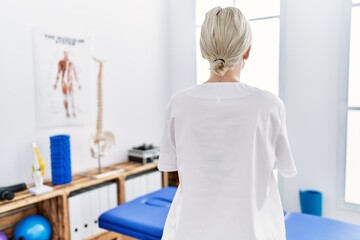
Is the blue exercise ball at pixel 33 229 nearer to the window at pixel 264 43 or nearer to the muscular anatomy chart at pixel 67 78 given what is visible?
the muscular anatomy chart at pixel 67 78

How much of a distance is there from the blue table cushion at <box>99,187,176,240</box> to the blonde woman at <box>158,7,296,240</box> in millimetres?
790

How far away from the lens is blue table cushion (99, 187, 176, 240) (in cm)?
185

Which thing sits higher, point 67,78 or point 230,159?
point 67,78

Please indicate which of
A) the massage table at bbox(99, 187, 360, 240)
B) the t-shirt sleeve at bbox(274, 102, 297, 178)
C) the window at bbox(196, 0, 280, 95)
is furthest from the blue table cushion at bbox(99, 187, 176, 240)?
the window at bbox(196, 0, 280, 95)

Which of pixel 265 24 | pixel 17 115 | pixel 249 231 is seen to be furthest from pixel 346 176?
pixel 17 115

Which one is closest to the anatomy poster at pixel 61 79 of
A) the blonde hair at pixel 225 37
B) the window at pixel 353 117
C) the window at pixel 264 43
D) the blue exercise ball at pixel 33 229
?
the blue exercise ball at pixel 33 229

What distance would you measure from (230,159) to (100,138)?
5.90 feet

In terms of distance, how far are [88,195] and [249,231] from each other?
1601 mm

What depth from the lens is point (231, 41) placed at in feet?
3.26

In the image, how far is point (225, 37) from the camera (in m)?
1.00

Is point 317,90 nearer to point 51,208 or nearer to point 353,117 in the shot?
point 353,117

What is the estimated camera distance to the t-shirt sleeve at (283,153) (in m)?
1.03

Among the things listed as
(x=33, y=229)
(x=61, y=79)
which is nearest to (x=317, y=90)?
(x=61, y=79)

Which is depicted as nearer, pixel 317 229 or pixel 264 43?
pixel 317 229
